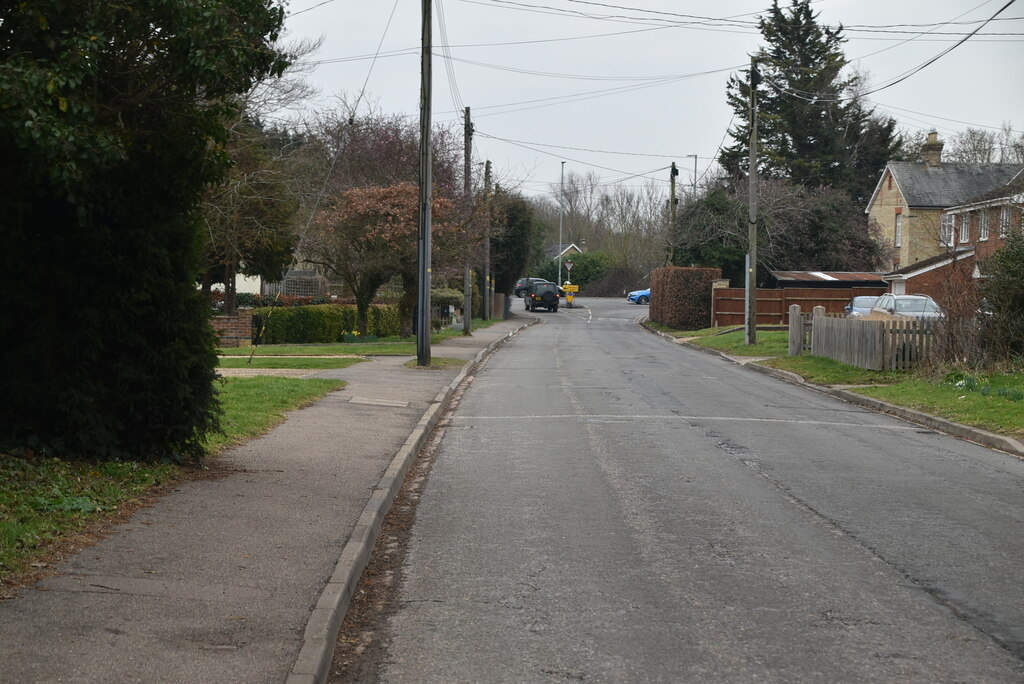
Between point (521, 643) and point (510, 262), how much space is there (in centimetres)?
5544

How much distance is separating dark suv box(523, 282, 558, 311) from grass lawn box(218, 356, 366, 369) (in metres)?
43.4

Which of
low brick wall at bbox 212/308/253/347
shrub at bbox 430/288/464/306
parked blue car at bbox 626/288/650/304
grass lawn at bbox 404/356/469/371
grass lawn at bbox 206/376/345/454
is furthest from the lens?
parked blue car at bbox 626/288/650/304

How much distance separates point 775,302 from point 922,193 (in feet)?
59.8

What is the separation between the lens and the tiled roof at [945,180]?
5847 cm

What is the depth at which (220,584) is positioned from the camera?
6.11 m

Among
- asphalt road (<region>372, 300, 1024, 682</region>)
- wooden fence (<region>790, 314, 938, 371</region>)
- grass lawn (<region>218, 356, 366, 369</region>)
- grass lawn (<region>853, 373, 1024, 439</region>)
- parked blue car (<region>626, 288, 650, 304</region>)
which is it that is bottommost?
asphalt road (<region>372, 300, 1024, 682</region>)

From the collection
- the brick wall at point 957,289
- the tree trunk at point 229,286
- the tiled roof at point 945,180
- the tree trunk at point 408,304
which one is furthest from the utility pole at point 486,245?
the tiled roof at point 945,180

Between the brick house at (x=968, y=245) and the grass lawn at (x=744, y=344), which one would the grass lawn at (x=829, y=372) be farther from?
the grass lawn at (x=744, y=344)

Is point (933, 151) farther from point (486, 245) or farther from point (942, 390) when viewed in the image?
point (942, 390)

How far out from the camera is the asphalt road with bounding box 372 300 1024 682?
5.32m

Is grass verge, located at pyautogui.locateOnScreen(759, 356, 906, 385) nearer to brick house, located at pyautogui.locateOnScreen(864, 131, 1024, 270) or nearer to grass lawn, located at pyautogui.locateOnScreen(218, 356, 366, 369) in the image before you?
grass lawn, located at pyautogui.locateOnScreen(218, 356, 366, 369)

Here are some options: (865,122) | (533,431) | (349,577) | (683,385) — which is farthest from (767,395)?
(865,122)

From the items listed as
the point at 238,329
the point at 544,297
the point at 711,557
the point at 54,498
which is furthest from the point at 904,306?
the point at 544,297

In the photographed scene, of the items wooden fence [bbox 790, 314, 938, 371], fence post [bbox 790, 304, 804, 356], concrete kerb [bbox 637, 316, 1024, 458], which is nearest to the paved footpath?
concrete kerb [bbox 637, 316, 1024, 458]
